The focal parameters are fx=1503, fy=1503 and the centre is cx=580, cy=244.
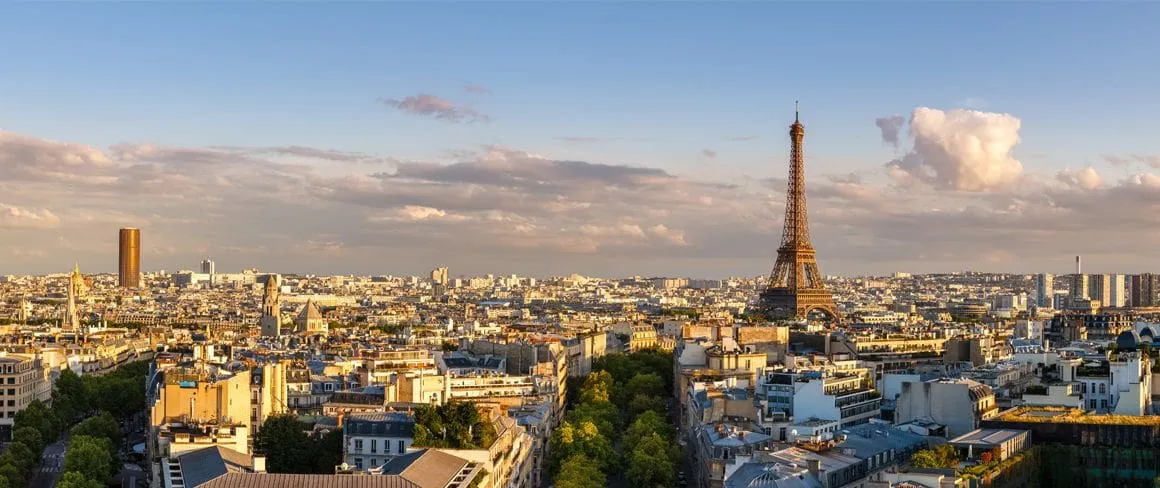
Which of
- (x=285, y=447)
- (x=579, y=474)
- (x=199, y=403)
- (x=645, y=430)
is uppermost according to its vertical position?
(x=199, y=403)

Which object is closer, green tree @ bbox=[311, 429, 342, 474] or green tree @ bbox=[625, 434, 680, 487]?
green tree @ bbox=[311, 429, 342, 474]

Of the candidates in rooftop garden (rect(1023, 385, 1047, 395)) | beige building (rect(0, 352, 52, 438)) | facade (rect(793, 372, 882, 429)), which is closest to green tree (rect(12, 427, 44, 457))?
beige building (rect(0, 352, 52, 438))

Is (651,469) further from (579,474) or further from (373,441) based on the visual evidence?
(373,441)

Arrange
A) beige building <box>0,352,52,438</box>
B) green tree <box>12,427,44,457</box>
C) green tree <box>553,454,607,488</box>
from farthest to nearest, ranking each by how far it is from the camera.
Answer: beige building <box>0,352,52,438</box> < green tree <box>12,427,44,457</box> < green tree <box>553,454,607,488</box>

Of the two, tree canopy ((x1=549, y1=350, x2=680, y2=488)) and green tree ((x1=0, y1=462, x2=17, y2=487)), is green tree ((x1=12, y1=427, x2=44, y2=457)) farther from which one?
tree canopy ((x1=549, y1=350, x2=680, y2=488))

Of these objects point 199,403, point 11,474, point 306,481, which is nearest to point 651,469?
point 199,403

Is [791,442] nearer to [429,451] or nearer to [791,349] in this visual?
[429,451]
